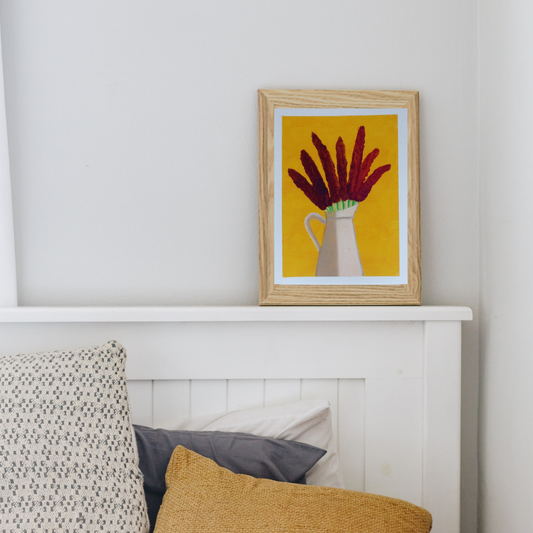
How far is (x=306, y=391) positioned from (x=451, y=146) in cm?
72

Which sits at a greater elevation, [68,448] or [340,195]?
[340,195]

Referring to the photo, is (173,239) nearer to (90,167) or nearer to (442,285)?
(90,167)

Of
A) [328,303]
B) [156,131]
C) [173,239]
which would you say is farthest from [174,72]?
[328,303]

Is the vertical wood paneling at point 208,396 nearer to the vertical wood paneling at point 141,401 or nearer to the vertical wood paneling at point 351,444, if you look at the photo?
the vertical wood paneling at point 141,401

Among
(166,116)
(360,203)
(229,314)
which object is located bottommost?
(229,314)

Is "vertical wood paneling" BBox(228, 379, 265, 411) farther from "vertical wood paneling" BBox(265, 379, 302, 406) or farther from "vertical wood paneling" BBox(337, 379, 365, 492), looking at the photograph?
"vertical wood paneling" BBox(337, 379, 365, 492)

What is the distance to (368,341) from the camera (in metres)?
1.01

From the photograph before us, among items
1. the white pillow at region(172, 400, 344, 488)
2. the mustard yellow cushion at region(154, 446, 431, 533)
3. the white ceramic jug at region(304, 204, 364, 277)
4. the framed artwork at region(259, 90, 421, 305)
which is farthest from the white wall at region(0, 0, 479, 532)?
the mustard yellow cushion at region(154, 446, 431, 533)

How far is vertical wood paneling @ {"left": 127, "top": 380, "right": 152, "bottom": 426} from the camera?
101 centimetres

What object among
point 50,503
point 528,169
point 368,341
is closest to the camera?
point 50,503

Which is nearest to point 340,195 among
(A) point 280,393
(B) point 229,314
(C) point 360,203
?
(C) point 360,203

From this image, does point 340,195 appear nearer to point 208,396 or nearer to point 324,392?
point 324,392

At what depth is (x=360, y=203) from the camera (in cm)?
106

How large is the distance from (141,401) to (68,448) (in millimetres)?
247
